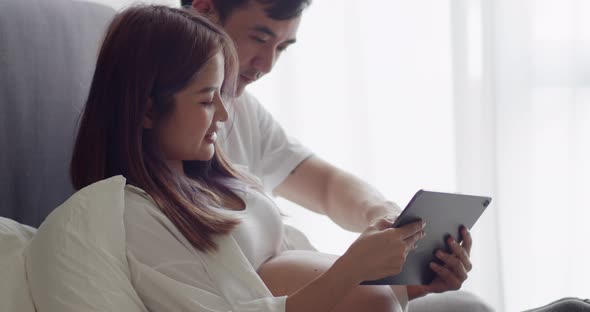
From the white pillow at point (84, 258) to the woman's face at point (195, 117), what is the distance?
6.6 inches

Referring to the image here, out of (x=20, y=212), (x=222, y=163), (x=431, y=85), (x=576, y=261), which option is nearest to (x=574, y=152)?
(x=576, y=261)

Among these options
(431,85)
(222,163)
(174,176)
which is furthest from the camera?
(431,85)

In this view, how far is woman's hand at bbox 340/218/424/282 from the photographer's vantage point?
118 cm

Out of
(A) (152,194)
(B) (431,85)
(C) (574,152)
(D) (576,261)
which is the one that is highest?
(A) (152,194)

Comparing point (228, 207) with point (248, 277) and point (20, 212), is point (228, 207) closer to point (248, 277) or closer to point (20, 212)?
point (248, 277)

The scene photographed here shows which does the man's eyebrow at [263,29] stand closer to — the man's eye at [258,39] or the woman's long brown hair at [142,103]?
the man's eye at [258,39]

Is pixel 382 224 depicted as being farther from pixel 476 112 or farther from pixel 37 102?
pixel 476 112

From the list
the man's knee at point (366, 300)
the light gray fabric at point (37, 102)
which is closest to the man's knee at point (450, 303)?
the man's knee at point (366, 300)

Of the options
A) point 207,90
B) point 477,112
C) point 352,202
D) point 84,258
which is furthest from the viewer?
point 477,112

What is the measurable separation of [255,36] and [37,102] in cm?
46

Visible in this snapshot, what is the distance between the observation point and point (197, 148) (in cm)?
130

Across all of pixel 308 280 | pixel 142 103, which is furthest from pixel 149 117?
pixel 308 280

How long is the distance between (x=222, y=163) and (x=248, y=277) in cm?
31

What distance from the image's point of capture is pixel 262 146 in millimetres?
1805
